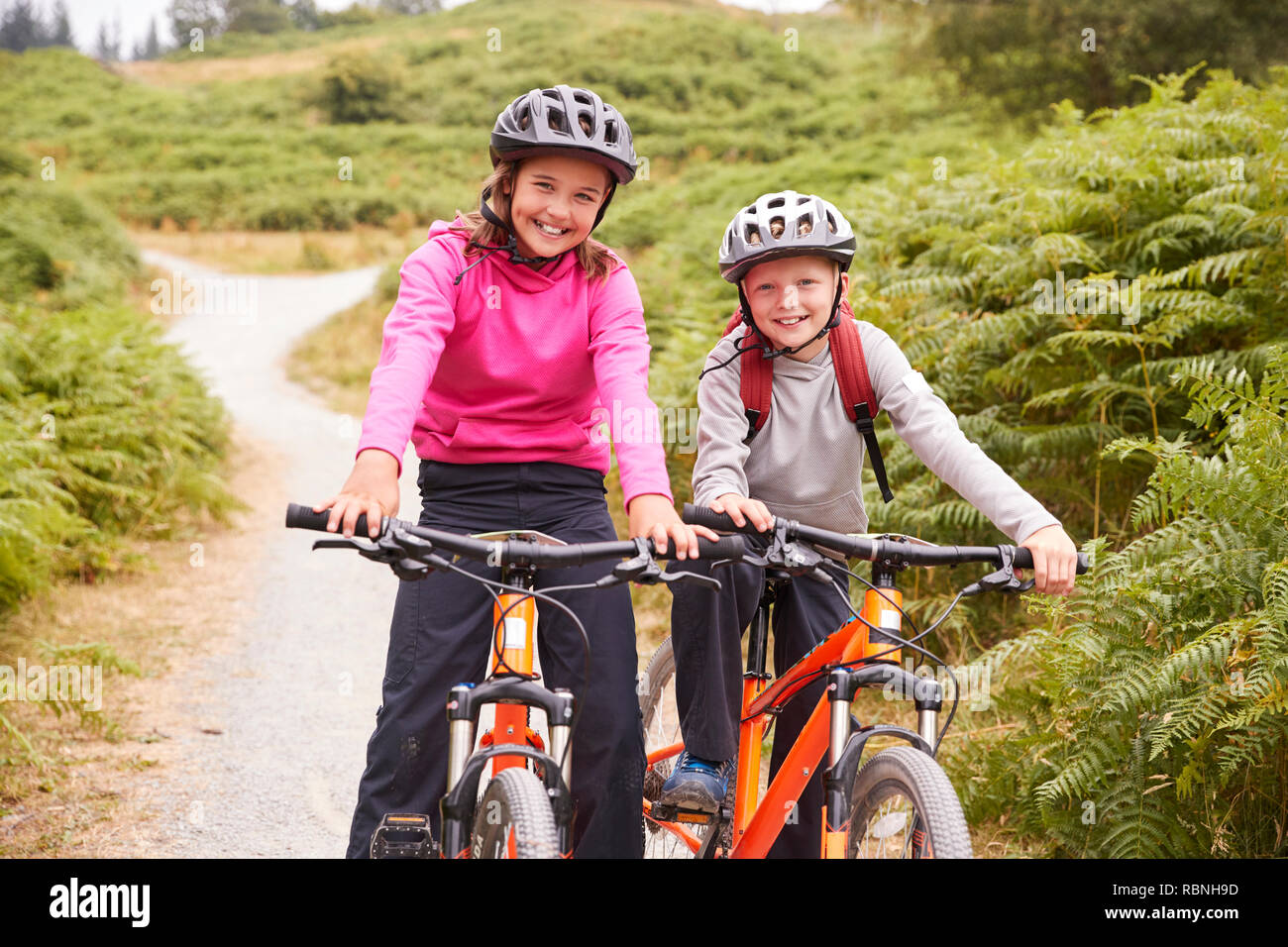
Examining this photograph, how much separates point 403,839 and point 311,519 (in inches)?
38.1

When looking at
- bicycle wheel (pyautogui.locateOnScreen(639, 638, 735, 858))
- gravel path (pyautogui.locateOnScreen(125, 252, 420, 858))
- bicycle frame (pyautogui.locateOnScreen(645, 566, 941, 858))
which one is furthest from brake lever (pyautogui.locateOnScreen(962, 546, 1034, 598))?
gravel path (pyautogui.locateOnScreen(125, 252, 420, 858))

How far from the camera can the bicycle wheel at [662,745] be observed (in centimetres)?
384

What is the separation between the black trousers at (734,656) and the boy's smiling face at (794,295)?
0.73 m

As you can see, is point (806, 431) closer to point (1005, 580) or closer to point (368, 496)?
point (1005, 580)

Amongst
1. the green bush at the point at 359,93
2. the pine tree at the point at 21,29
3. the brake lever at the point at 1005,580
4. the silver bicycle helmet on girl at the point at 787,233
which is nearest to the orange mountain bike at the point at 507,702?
the brake lever at the point at 1005,580

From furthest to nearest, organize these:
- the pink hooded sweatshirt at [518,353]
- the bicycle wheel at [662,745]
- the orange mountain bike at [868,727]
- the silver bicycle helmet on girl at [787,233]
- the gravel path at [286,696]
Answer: the gravel path at [286,696] → the bicycle wheel at [662,745] → the silver bicycle helmet on girl at [787,233] → the pink hooded sweatshirt at [518,353] → the orange mountain bike at [868,727]

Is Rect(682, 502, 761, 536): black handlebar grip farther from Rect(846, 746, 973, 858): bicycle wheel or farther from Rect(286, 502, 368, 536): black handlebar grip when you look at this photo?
Rect(286, 502, 368, 536): black handlebar grip

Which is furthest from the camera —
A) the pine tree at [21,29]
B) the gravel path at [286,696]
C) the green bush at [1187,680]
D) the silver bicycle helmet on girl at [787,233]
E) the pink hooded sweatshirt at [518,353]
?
the pine tree at [21,29]

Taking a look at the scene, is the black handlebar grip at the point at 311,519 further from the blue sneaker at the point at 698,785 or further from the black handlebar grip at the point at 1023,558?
the black handlebar grip at the point at 1023,558

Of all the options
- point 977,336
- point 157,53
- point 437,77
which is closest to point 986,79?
point 977,336

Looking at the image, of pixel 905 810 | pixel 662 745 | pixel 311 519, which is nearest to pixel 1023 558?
pixel 905 810

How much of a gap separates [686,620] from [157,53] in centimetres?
6463

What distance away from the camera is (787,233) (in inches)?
128

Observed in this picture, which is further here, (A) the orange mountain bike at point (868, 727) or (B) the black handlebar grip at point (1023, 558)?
(B) the black handlebar grip at point (1023, 558)
